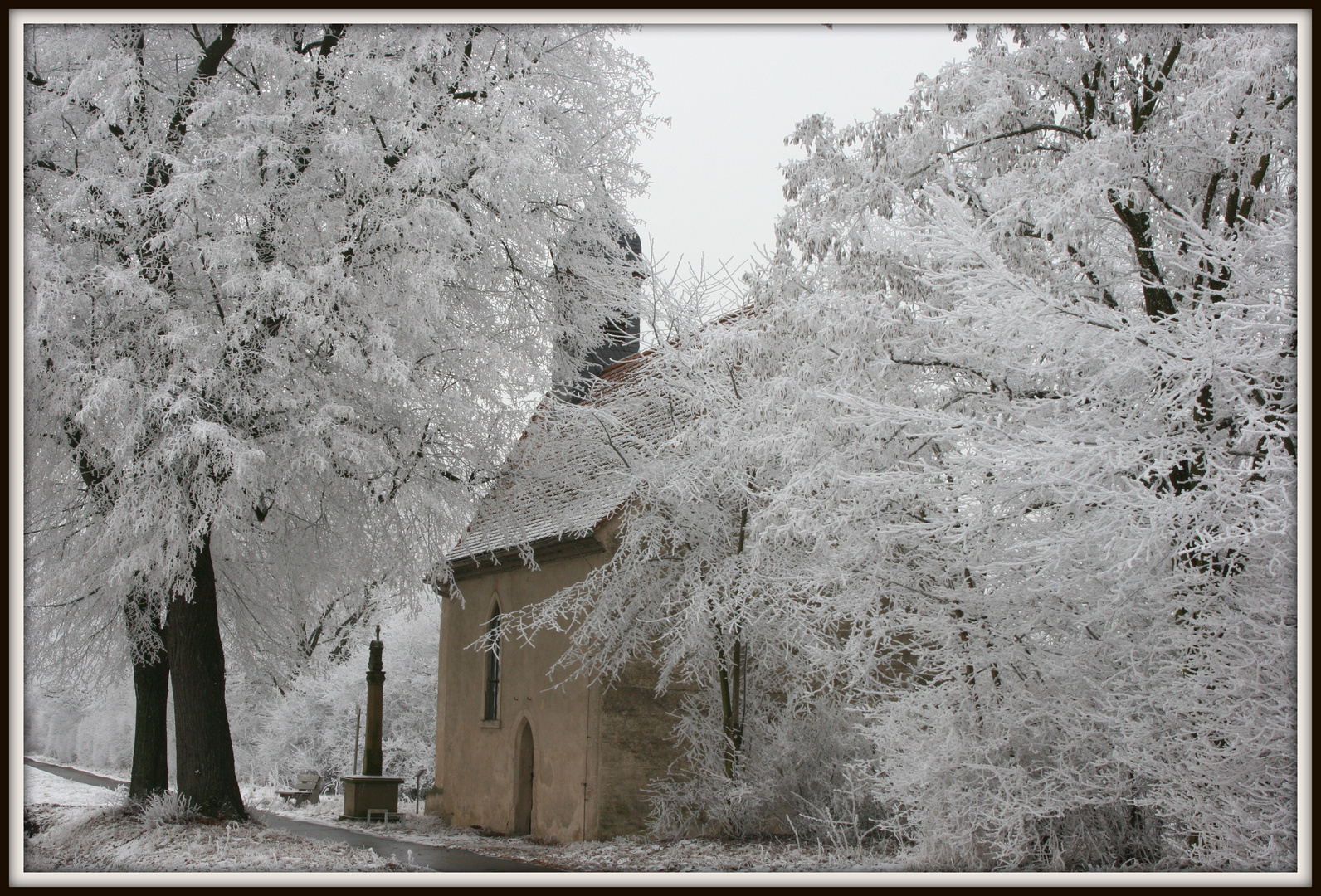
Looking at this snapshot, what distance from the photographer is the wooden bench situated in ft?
67.7

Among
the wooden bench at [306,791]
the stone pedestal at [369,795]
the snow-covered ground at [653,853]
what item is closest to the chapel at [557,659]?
the snow-covered ground at [653,853]

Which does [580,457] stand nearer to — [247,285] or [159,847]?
[247,285]

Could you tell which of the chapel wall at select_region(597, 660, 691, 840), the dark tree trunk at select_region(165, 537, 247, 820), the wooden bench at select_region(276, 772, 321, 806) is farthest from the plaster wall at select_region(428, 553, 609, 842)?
the dark tree trunk at select_region(165, 537, 247, 820)

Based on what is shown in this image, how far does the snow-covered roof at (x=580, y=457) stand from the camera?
12164 mm

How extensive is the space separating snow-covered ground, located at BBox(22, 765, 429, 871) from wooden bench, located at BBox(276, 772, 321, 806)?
10244 mm

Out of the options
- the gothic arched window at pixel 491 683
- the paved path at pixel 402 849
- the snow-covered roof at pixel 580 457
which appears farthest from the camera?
the gothic arched window at pixel 491 683

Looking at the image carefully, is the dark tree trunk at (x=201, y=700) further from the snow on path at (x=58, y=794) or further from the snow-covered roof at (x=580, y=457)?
the snow-covered roof at (x=580, y=457)

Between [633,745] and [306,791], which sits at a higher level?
[633,745]

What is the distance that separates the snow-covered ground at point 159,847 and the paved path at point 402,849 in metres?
0.65

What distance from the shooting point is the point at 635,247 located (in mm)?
15203

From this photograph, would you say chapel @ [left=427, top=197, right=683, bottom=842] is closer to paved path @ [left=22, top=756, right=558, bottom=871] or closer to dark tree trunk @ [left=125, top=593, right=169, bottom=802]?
paved path @ [left=22, top=756, right=558, bottom=871]

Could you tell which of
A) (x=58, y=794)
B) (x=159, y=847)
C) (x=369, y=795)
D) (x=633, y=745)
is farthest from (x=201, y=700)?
(x=369, y=795)

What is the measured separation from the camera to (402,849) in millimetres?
13258

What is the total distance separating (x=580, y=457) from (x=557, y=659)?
140 inches
